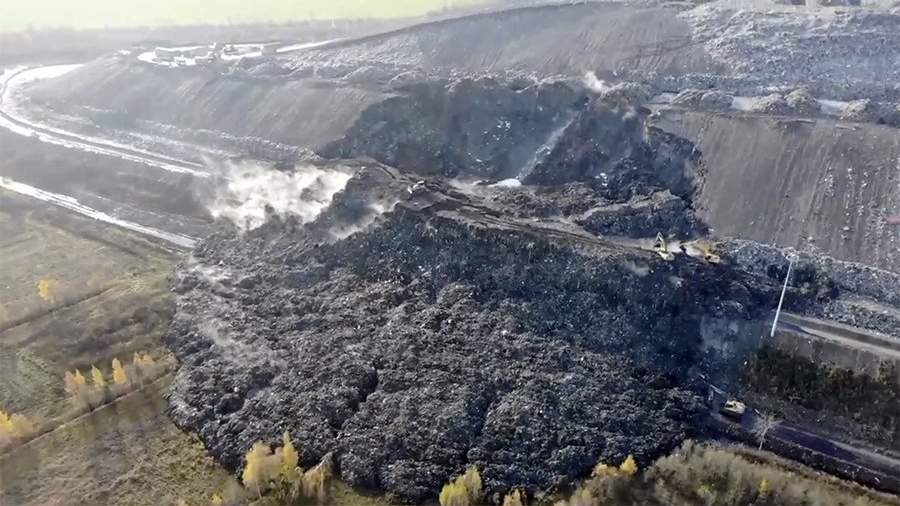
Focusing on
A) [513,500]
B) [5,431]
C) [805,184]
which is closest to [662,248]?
[805,184]

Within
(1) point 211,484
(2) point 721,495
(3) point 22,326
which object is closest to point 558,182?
(2) point 721,495

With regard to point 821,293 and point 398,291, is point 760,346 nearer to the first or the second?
point 821,293

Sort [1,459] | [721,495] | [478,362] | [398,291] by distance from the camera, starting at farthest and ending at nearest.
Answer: [398,291]
[478,362]
[1,459]
[721,495]

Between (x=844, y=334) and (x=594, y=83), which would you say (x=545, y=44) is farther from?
(x=844, y=334)

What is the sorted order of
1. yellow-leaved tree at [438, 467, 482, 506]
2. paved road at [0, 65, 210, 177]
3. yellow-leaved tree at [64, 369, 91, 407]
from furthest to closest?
1. paved road at [0, 65, 210, 177]
2. yellow-leaved tree at [64, 369, 91, 407]
3. yellow-leaved tree at [438, 467, 482, 506]

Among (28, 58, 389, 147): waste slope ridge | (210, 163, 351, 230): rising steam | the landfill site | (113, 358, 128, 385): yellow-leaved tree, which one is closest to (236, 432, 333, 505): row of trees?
the landfill site

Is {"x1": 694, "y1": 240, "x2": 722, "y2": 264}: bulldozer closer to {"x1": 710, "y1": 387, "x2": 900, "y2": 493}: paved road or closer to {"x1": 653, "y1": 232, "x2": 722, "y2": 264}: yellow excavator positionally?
{"x1": 653, "y1": 232, "x2": 722, "y2": 264}: yellow excavator

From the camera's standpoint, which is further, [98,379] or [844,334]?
[98,379]
